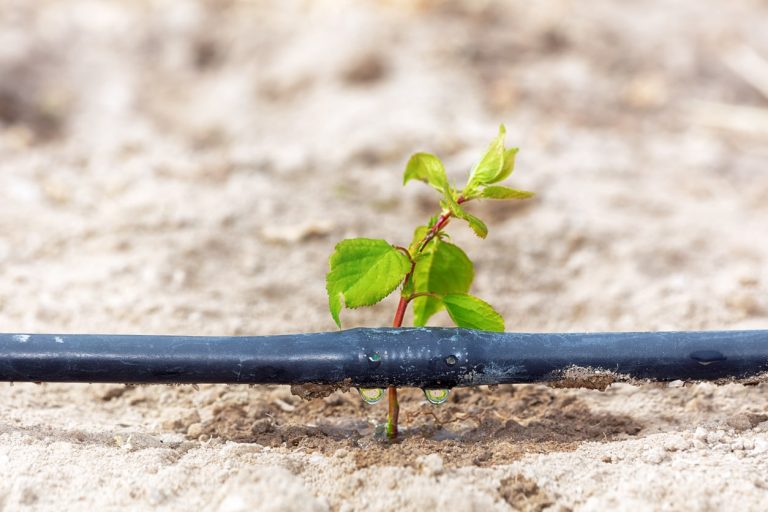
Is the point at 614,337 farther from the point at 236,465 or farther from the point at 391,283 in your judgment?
the point at 236,465

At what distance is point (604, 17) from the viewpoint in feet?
16.0

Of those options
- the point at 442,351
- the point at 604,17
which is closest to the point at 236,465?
the point at 442,351

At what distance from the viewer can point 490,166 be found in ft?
4.97

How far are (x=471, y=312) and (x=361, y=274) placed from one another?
0.24 metres

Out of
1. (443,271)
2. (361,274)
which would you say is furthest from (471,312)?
(361,274)

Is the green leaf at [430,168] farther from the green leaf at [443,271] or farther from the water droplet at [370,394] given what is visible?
the water droplet at [370,394]

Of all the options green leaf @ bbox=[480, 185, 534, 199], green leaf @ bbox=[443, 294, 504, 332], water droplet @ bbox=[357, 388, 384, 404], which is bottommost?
water droplet @ bbox=[357, 388, 384, 404]

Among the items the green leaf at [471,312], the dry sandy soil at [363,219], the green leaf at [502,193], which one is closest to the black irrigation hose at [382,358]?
the green leaf at [471,312]

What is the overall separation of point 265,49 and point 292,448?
3.18 metres

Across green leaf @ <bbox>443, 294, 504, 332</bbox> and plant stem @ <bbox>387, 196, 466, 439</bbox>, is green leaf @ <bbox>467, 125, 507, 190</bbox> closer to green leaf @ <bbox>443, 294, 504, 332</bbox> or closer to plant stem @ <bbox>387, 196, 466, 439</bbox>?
plant stem @ <bbox>387, 196, 466, 439</bbox>

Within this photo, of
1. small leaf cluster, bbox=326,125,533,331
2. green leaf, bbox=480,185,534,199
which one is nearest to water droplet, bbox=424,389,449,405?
small leaf cluster, bbox=326,125,533,331

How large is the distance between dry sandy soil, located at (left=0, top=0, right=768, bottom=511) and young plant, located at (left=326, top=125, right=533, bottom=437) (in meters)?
0.28

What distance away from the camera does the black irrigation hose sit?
1.55 meters

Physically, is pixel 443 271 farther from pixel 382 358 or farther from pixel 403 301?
pixel 382 358
